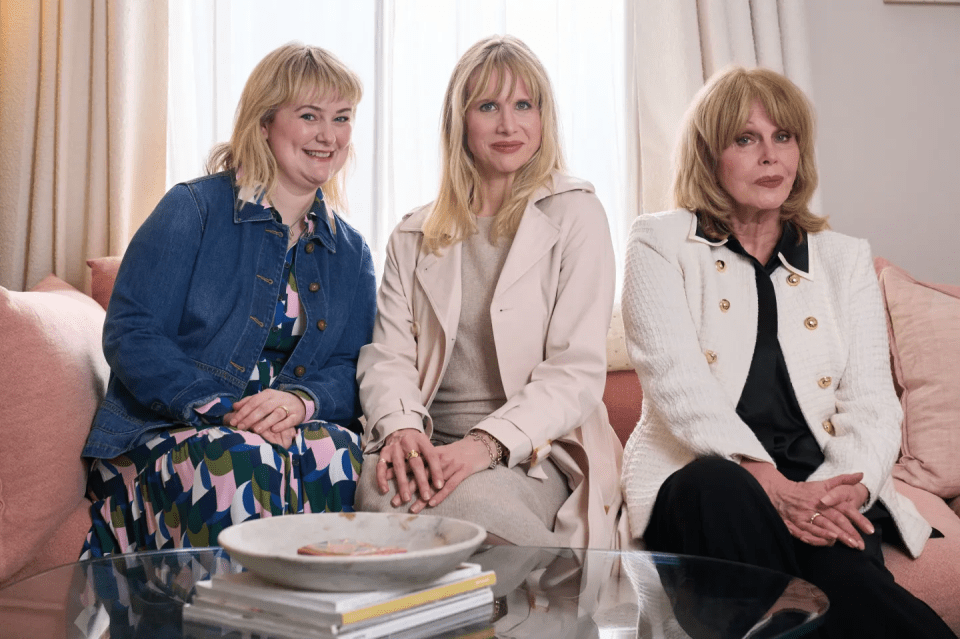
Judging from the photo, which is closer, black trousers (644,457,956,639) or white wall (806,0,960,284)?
black trousers (644,457,956,639)

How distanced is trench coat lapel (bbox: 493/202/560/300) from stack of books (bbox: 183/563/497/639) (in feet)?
3.01

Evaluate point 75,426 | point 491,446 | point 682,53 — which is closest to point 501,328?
point 491,446

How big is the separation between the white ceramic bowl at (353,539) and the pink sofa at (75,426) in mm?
836

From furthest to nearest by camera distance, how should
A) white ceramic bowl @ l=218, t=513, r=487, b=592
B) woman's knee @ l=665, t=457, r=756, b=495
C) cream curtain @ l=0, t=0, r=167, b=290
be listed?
cream curtain @ l=0, t=0, r=167, b=290
woman's knee @ l=665, t=457, r=756, b=495
white ceramic bowl @ l=218, t=513, r=487, b=592

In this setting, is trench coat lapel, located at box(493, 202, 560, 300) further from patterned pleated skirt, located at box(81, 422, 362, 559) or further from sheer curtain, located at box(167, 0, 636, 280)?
sheer curtain, located at box(167, 0, 636, 280)

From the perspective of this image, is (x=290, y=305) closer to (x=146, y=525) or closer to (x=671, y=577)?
(x=146, y=525)

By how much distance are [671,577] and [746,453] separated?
1.68 feet

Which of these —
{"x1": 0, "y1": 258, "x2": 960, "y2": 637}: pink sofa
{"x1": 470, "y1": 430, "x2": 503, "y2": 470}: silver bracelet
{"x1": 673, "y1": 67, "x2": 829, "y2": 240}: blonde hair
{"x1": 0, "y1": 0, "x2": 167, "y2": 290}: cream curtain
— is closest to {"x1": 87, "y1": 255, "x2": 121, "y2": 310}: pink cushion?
{"x1": 0, "y1": 258, "x2": 960, "y2": 637}: pink sofa

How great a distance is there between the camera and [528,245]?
1877mm

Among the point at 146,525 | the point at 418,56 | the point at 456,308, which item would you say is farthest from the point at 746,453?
the point at 418,56

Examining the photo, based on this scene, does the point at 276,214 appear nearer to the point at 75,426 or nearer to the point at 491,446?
the point at 75,426

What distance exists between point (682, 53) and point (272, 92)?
1.46 meters

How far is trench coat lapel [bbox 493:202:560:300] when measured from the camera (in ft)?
6.10

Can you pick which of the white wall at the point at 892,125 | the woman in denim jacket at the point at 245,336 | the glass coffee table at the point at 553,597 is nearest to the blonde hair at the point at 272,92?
the woman in denim jacket at the point at 245,336
